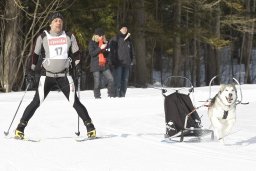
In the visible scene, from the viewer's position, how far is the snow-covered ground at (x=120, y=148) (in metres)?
6.57

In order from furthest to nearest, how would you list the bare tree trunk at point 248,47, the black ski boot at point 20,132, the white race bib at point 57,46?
the bare tree trunk at point 248,47, the black ski boot at point 20,132, the white race bib at point 57,46

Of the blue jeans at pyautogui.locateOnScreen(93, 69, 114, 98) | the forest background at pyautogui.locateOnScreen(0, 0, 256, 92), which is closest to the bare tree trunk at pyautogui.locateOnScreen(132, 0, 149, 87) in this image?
the forest background at pyautogui.locateOnScreen(0, 0, 256, 92)

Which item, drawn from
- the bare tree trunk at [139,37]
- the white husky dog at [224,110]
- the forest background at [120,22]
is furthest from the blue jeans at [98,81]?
the bare tree trunk at [139,37]

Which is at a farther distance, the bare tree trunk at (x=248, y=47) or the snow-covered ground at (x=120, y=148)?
the bare tree trunk at (x=248, y=47)

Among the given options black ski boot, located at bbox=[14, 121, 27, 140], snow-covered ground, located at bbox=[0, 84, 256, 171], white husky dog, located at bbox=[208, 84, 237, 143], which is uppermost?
white husky dog, located at bbox=[208, 84, 237, 143]

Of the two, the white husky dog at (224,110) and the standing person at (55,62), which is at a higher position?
the standing person at (55,62)

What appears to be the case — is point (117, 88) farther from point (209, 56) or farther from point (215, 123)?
point (209, 56)

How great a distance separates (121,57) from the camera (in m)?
14.7

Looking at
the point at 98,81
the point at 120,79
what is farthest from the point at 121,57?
the point at 98,81

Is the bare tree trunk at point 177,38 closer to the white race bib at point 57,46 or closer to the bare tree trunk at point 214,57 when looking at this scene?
the bare tree trunk at point 214,57

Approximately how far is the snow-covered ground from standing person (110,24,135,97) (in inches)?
112

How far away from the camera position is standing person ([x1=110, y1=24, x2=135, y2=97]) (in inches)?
579

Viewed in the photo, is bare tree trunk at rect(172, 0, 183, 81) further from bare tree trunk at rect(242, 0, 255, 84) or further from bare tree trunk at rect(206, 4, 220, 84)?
bare tree trunk at rect(242, 0, 255, 84)

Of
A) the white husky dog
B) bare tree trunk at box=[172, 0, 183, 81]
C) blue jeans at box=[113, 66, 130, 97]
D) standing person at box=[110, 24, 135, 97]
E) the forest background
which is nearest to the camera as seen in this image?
the white husky dog
